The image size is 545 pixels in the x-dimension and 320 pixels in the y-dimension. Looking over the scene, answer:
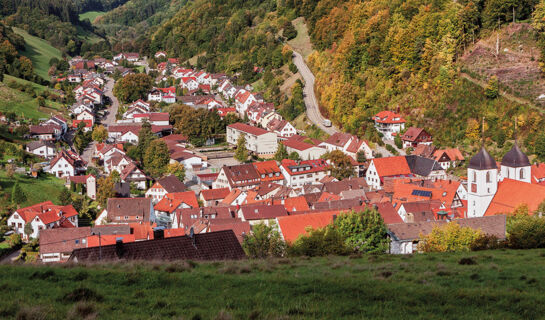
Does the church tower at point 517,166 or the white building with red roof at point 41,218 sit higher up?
the church tower at point 517,166

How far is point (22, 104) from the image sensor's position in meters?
72.4

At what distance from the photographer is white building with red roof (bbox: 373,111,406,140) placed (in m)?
56.0

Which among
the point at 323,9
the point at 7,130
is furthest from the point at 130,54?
the point at 7,130

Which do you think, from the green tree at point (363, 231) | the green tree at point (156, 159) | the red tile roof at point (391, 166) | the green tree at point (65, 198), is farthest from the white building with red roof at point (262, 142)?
the green tree at point (363, 231)

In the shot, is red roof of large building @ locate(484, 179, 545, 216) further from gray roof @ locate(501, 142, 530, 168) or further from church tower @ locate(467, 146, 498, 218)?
gray roof @ locate(501, 142, 530, 168)

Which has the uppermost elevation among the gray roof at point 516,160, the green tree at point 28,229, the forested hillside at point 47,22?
the forested hillside at point 47,22

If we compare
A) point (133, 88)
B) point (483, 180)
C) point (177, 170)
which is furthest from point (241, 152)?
point (133, 88)

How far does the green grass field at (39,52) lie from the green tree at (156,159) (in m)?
54.9

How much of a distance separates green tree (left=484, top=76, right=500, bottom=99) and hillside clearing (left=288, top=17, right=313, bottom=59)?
4019 centimetres

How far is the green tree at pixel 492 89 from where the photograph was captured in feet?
162

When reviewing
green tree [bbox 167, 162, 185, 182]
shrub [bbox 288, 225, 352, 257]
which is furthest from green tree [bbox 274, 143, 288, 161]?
shrub [bbox 288, 225, 352, 257]

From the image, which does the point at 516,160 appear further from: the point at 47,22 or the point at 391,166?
the point at 47,22

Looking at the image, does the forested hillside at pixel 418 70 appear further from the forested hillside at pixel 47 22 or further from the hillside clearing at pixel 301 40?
the forested hillside at pixel 47 22

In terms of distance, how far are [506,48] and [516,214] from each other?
1142 inches
